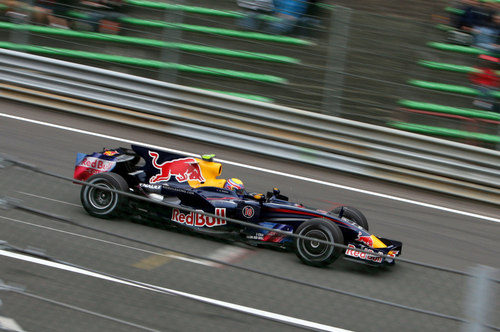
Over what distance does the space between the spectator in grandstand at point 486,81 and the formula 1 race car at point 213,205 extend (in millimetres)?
3712

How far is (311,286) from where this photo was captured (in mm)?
3230

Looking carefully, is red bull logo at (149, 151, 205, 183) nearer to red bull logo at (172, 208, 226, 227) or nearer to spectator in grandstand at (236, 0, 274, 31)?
red bull logo at (172, 208, 226, 227)

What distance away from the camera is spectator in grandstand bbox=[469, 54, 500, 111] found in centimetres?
968

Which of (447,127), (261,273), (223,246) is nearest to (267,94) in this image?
(447,127)

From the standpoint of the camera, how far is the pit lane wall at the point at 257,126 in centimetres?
956

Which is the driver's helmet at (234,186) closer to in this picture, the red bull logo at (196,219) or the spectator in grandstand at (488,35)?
the red bull logo at (196,219)

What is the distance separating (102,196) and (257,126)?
3955 millimetres

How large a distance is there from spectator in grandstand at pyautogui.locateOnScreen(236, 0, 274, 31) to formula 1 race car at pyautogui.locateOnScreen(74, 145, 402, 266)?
3.73 meters

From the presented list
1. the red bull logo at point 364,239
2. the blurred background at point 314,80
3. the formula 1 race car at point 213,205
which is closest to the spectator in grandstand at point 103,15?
the blurred background at point 314,80

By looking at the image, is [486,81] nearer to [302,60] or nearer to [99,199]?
[302,60]

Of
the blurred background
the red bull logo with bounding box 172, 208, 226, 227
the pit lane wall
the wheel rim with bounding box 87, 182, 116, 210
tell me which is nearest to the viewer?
the red bull logo with bounding box 172, 208, 226, 227

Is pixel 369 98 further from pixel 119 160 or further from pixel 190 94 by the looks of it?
pixel 119 160

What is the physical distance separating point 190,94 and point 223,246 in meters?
6.69

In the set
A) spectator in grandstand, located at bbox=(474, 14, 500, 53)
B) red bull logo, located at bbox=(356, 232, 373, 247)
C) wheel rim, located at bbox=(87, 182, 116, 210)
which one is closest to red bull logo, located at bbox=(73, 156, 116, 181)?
wheel rim, located at bbox=(87, 182, 116, 210)
